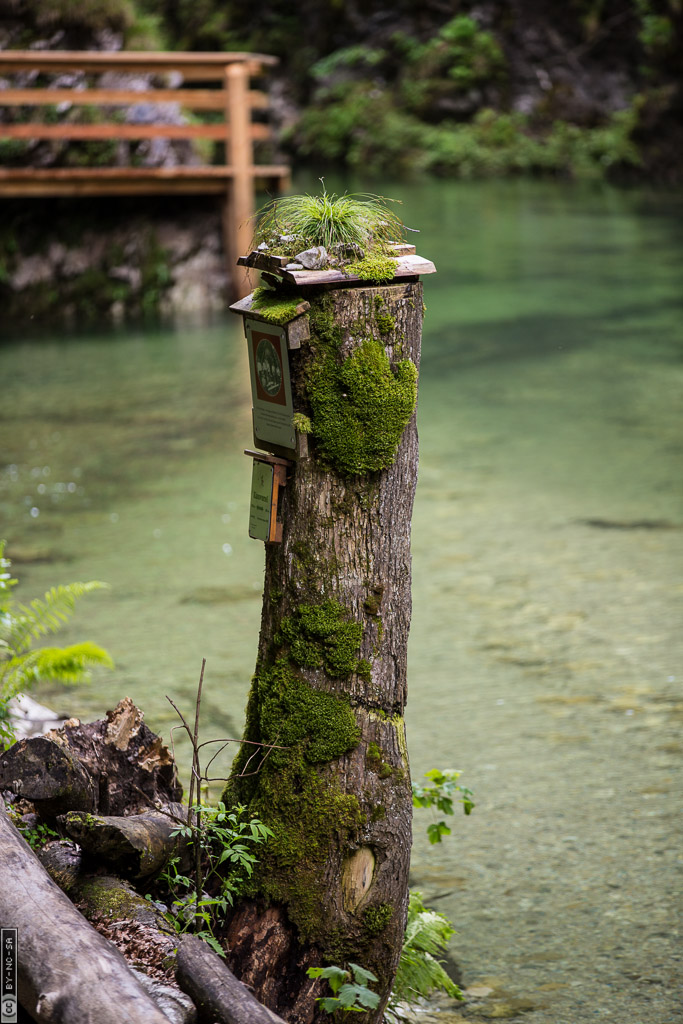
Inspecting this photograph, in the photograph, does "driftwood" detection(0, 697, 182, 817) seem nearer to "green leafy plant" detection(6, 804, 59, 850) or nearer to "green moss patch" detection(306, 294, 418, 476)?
"green leafy plant" detection(6, 804, 59, 850)

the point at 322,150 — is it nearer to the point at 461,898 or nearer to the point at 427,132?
the point at 427,132

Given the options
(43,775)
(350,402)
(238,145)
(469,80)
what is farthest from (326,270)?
(469,80)

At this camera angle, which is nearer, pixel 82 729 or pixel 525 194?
pixel 82 729

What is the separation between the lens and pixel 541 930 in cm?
329

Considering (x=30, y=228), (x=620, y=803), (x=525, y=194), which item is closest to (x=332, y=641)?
(x=620, y=803)

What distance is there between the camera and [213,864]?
9.21ft

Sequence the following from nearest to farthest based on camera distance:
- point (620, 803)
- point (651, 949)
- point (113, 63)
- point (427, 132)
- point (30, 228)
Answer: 1. point (651, 949)
2. point (620, 803)
3. point (113, 63)
4. point (30, 228)
5. point (427, 132)

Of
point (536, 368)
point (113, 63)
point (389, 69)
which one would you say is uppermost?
point (389, 69)

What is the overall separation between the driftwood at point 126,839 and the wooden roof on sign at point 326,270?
1.41 metres

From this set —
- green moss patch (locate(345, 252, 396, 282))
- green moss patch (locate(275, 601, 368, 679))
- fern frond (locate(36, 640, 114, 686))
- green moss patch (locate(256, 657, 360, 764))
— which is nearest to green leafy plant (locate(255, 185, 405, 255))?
green moss patch (locate(345, 252, 396, 282))

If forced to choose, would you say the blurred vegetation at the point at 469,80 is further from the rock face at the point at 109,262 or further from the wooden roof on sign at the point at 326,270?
the wooden roof on sign at the point at 326,270

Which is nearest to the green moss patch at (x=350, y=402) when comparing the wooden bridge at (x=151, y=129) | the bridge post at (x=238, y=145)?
the wooden bridge at (x=151, y=129)

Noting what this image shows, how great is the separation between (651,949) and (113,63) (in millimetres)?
10746

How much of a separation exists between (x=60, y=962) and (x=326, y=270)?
155cm
